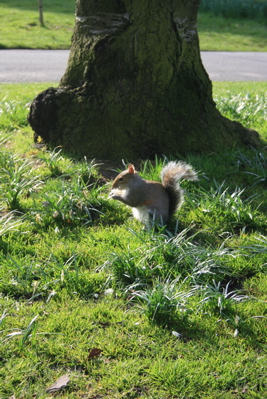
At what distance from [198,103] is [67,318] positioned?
2.88 meters

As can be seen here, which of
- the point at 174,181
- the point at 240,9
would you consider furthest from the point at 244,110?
the point at 240,9

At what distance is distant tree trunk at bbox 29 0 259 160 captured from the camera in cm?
454

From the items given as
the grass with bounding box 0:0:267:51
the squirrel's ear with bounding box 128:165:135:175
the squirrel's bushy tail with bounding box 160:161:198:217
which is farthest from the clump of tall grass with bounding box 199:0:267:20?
the squirrel's ear with bounding box 128:165:135:175

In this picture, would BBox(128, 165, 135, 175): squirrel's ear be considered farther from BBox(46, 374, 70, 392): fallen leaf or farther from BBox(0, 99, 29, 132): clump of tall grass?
BBox(0, 99, 29, 132): clump of tall grass

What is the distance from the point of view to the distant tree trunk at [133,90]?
454 centimetres

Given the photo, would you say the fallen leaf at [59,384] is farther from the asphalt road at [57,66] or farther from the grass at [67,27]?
the grass at [67,27]

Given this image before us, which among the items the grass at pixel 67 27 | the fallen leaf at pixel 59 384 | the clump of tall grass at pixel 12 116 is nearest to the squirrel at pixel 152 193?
the fallen leaf at pixel 59 384

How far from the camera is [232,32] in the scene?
784 inches

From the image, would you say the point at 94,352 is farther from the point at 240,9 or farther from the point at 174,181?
the point at 240,9

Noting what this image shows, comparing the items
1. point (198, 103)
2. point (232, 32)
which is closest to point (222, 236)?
point (198, 103)

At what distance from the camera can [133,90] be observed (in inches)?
181

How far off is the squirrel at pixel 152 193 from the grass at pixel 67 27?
12.0 m

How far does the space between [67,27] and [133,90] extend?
1506 centimetres

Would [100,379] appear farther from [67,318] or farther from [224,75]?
[224,75]
